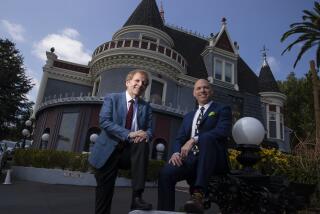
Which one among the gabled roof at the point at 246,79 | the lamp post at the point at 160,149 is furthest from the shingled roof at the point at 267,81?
the lamp post at the point at 160,149

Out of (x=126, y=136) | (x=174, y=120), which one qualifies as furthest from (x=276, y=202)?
(x=174, y=120)

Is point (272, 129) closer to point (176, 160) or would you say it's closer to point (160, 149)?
point (160, 149)

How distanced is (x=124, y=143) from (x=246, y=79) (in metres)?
25.4

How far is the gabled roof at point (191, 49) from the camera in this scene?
76.0 feet

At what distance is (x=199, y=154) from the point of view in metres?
3.11

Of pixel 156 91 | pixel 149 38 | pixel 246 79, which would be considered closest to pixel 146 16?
pixel 149 38

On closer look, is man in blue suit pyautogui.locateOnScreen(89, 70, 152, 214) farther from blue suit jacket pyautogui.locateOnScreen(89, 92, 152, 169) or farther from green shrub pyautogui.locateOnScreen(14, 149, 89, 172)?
green shrub pyautogui.locateOnScreen(14, 149, 89, 172)

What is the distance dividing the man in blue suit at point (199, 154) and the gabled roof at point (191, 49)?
18841mm

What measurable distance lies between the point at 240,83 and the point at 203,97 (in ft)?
75.4

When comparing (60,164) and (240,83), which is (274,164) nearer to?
(60,164)

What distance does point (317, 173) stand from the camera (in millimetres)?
6957

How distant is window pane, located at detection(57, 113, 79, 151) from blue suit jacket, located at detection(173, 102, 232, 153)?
14.6m

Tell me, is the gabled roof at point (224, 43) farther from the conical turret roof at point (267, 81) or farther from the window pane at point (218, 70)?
the conical turret roof at point (267, 81)

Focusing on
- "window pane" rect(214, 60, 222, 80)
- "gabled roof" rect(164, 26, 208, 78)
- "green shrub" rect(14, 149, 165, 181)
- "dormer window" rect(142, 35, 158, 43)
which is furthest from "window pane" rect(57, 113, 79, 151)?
"window pane" rect(214, 60, 222, 80)
